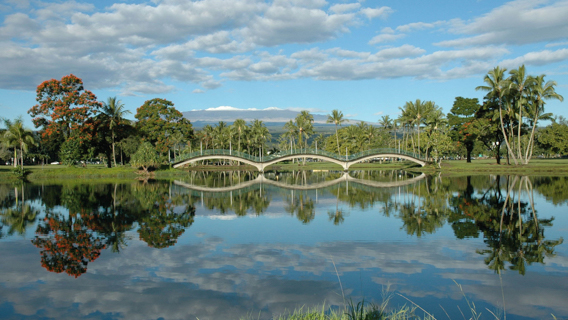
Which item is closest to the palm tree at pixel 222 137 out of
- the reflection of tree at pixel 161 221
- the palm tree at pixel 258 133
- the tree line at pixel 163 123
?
the palm tree at pixel 258 133

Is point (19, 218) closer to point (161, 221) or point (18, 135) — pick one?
point (161, 221)

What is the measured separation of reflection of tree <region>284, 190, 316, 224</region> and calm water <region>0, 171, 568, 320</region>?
0.33m

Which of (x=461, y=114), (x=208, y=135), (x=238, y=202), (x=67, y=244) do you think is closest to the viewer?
(x=67, y=244)

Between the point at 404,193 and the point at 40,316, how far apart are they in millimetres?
23831

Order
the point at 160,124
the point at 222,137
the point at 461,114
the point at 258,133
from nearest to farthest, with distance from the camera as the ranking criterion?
1. the point at 160,124
2. the point at 461,114
3. the point at 222,137
4. the point at 258,133

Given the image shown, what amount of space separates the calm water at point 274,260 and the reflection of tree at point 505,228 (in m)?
0.06

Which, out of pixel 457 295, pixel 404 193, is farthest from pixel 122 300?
pixel 404 193

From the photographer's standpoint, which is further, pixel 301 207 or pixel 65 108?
pixel 65 108

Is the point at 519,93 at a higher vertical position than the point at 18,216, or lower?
higher

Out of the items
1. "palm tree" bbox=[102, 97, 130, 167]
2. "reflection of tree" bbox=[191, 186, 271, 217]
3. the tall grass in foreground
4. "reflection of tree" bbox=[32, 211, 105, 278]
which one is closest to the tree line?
"palm tree" bbox=[102, 97, 130, 167]

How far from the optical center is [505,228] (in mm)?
15109

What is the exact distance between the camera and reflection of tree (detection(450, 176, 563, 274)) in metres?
11.2

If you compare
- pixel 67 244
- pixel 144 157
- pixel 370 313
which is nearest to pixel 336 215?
pixel 67 244

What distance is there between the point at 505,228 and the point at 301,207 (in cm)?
980
